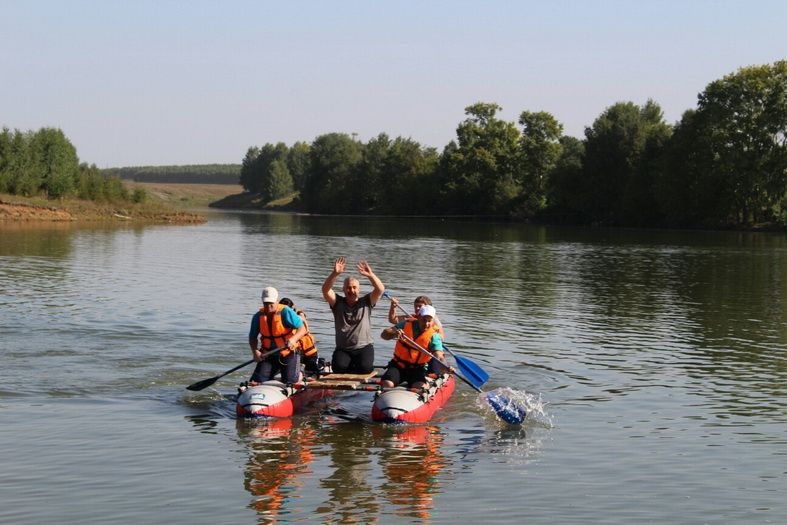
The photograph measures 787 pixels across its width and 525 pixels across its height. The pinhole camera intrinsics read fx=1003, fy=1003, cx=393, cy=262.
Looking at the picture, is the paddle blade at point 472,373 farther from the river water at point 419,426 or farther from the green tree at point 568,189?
the green tree at point 568,189

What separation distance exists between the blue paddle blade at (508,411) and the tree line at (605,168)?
74887 millimetres

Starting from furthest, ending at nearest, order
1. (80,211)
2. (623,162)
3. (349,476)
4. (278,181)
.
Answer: (278,181) → (623,162) → (80,211) → (349,476)

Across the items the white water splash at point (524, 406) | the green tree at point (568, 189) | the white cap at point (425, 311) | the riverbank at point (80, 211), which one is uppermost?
the green tree at point (568, 189)

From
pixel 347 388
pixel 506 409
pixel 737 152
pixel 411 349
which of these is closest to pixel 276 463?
pixel 347 388

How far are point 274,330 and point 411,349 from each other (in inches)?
86.7

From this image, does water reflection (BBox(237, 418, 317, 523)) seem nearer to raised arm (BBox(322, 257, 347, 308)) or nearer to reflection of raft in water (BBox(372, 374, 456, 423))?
reflection of raft in water (BBox(372, 374, 456, 423))

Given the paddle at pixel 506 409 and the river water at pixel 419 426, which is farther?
the paddle at pixel 506 409

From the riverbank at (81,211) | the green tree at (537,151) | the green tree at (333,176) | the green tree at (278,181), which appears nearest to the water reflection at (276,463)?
the riverbank at (81,211)

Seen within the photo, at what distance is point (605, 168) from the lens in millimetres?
102562

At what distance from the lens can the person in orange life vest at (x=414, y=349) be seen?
15820 millimetres

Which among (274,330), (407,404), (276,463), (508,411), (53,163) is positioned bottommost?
(276,463)

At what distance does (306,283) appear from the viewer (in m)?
35.9

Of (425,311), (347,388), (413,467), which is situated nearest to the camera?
(413,467)

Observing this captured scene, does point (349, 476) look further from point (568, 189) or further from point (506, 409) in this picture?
point (568, 189)
